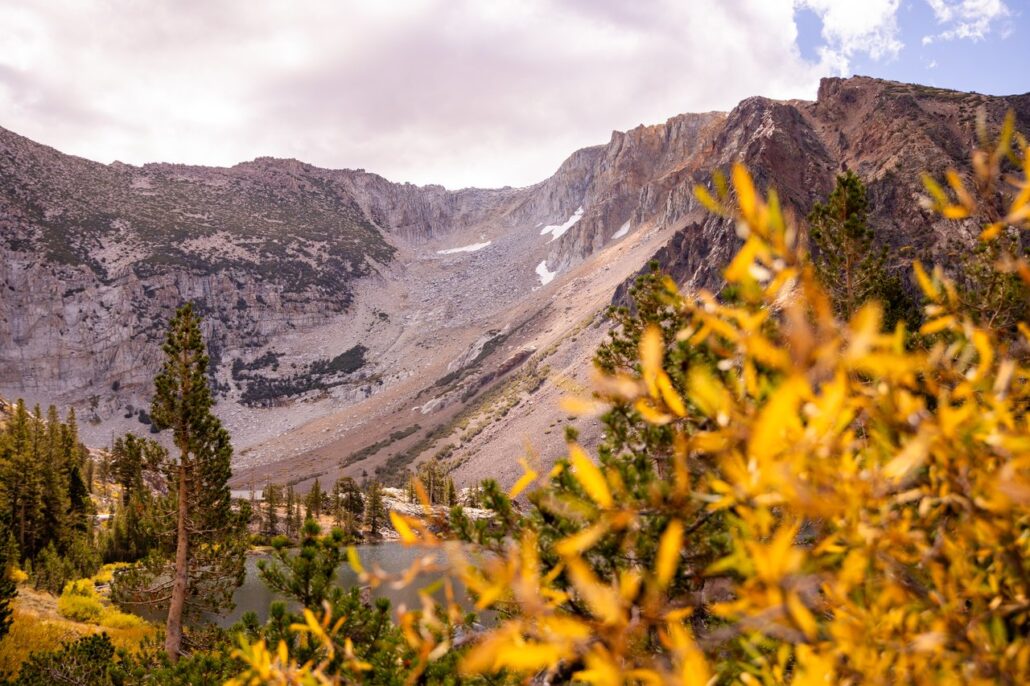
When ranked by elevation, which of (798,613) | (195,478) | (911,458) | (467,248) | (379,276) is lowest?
(195,478)

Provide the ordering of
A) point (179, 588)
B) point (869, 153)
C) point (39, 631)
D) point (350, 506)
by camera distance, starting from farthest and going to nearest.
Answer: point (869, 153), point (350, 506), point (39, 631), point (179, 588)

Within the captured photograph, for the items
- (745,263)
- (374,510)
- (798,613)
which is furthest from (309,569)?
(374,510)

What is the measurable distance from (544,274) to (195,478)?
130 metres

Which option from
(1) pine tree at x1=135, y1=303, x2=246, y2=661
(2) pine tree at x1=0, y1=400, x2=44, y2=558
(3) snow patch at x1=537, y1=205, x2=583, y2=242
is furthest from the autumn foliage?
(3) snow patch at x1=537, y1=205, x2=583, y2=242

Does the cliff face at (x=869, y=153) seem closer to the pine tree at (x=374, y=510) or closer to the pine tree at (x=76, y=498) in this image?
the pine tree at (x=374, y=510)

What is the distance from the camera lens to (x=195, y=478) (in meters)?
14.6

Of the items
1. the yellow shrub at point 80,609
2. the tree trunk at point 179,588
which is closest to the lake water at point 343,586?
the tree trunk at point 179,588

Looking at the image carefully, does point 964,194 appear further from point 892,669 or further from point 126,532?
point 126,532

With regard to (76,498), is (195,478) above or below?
above

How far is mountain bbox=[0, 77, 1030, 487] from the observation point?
73.0 metres

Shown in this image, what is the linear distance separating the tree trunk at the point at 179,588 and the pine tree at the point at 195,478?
0.03 meters

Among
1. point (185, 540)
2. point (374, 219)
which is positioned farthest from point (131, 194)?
point (185, 540)

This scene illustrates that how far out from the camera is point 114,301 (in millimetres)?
105438

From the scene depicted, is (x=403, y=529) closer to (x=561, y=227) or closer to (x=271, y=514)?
(x=271, y=514)
